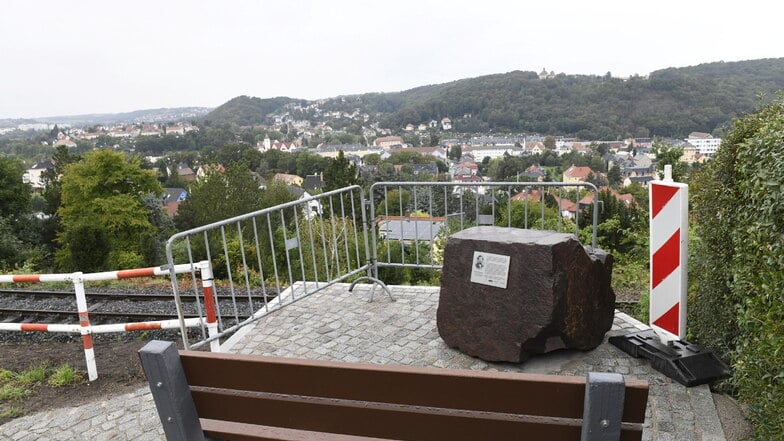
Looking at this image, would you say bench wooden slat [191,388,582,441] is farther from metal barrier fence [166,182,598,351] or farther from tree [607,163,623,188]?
tree [607,163,623,188]

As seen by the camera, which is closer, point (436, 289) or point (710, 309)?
point (710, 309)

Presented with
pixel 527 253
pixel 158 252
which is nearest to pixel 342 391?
pixel 527 253

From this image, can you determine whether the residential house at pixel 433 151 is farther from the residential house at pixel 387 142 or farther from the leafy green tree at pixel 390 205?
the leafy green tree at pixel 390 205

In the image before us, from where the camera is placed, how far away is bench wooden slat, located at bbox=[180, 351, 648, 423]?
1.64 metres

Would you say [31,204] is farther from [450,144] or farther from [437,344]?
[450,144]

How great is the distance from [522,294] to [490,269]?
308mm

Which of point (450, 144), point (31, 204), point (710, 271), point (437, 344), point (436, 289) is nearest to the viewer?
point (710, 271)

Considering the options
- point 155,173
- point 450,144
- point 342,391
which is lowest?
point 450,144

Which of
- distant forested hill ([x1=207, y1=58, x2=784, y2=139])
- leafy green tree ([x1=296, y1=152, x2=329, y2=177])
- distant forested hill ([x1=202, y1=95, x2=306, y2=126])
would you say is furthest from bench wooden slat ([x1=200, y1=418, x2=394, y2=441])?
distant forested hill ([x1=202, y1=95, x2=306, y2=126])

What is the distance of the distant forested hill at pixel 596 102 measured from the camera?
58.5 meters

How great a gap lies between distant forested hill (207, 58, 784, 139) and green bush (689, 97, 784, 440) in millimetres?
38689

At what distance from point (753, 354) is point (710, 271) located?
128 centimetres

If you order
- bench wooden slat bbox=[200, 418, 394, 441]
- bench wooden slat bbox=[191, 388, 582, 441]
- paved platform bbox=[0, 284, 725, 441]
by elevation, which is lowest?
paved platform bbox=[0, 284, 725, 441]

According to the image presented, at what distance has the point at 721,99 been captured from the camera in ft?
185
